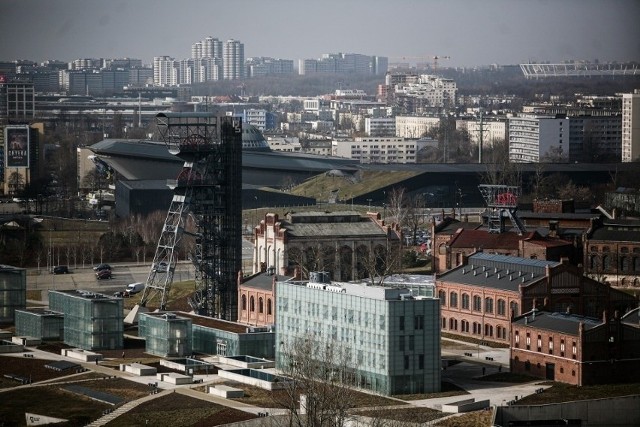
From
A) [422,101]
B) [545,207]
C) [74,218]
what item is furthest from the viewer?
[422,101]

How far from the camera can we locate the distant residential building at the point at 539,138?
4759 inches

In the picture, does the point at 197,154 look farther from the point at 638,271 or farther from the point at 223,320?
the point at 638,271

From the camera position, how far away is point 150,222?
7962cm

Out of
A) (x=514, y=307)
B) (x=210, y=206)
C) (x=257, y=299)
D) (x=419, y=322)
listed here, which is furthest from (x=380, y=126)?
(x=419, y=322)

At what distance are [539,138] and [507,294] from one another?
232ft

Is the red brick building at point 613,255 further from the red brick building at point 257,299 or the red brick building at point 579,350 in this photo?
the red brick building at point 579,350

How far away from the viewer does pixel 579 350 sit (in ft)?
149

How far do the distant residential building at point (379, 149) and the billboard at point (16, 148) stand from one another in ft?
100

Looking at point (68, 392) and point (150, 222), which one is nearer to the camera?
point (68, 392)

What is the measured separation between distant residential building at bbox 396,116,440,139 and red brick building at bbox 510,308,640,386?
340 ft

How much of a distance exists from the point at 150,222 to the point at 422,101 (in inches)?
4341

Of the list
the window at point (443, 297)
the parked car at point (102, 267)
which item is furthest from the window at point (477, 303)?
the parked car at point (102, 267)

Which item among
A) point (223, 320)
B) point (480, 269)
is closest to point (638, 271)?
point (480, 269)

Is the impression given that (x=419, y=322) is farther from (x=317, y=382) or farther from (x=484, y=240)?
(x=484, y=240)
